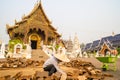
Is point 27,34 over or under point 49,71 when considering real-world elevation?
over

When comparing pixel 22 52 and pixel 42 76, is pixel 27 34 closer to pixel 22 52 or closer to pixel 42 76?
pixel 22 52

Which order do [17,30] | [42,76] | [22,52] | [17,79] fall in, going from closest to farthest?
[42,76] → [17,79] → [22,52] → [17,30]

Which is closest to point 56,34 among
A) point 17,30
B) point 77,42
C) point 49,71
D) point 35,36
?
point 35,36

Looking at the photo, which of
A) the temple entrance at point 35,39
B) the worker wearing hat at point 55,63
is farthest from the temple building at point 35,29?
the worker wearing hat at point 55,63

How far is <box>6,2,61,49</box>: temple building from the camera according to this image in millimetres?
28234

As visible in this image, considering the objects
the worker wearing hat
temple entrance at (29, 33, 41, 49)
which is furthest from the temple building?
the worker wearing hat

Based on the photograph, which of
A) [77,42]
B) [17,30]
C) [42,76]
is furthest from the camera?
[77,42]

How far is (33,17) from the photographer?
1159 inches

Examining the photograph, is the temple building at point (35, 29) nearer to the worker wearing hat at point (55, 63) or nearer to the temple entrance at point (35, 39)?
the temple entrance at point (35, 39)

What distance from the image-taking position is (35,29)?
29641 mm

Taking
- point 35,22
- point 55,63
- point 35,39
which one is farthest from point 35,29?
point 55,63

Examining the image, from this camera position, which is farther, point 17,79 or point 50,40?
point 50,40

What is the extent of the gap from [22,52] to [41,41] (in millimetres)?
9457

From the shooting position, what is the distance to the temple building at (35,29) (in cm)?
2823
